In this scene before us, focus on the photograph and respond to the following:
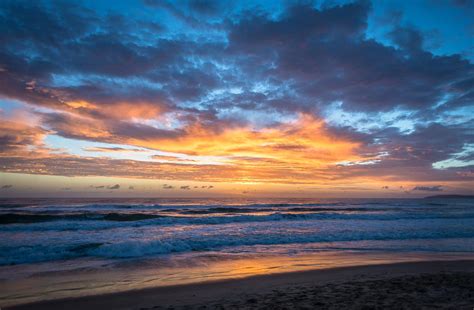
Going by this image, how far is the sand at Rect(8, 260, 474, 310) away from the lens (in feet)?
21.0

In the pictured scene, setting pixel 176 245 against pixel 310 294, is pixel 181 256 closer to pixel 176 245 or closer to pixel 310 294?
pixel 176 245

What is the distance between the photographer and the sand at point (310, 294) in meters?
6.40

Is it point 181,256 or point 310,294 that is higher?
point 310,294

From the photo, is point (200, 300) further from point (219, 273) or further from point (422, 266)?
point (422, 266)

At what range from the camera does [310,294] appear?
7152 millimetres

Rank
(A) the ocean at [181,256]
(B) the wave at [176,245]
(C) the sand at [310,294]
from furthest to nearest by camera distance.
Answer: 1. (B) the wave at [176,245]
2. (A) the ocean at [181,256]
3. (C) the sand at [310,294]

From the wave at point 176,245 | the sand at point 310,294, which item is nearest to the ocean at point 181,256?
the wave at point 176,245

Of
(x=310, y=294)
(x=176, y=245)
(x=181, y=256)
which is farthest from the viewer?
(x=176, y=245)

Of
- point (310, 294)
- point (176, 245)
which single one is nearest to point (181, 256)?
point (176, 245)

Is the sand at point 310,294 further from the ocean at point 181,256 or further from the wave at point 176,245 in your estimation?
the wave at point 176,245

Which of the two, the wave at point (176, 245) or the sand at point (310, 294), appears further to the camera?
the wave at point (176, 245)

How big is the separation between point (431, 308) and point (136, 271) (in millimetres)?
8495

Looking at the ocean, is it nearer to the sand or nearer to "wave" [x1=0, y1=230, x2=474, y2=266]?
"wave" [x1=0, y1=230, x2=474, y2=266]

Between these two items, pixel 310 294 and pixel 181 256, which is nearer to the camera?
pixel 310 294
